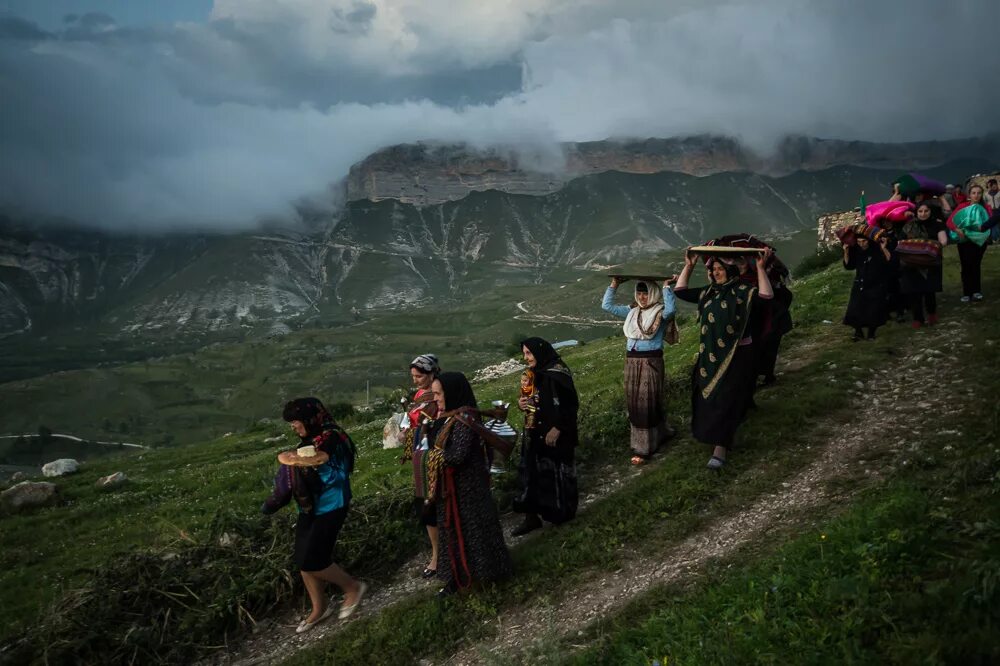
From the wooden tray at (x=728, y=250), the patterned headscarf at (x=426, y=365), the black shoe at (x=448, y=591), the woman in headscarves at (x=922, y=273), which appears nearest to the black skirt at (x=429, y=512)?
the black shoe at (x=448, y=591)

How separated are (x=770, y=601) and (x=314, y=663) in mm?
4913

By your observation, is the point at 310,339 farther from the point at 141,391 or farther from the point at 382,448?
the point at 382,448

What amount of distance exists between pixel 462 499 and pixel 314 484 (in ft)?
5.81

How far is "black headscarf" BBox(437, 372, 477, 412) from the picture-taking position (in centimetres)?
693

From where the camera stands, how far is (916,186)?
43.7 ft

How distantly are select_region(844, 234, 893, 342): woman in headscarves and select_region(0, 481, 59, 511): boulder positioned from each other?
25194mm

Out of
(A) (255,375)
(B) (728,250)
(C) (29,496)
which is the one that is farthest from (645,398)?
(A) (255,375)

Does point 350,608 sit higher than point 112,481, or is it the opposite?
point 350,608

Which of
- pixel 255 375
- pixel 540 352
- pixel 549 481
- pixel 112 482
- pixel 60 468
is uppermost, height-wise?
pixel 540 352

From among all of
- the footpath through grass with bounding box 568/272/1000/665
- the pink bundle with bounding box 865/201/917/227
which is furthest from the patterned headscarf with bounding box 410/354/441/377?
the pink bundle with bounding box 865/201/917/227

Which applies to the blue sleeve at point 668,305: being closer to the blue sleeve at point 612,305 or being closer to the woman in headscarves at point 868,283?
the blue sleeve at point 612,305

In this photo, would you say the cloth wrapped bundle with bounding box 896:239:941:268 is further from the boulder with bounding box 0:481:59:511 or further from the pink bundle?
the boulder with bounding box 0:481:59:511

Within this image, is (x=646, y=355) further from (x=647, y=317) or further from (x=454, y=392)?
(x=454, y=392)

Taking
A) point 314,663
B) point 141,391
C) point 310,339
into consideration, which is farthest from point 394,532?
point 310,339
